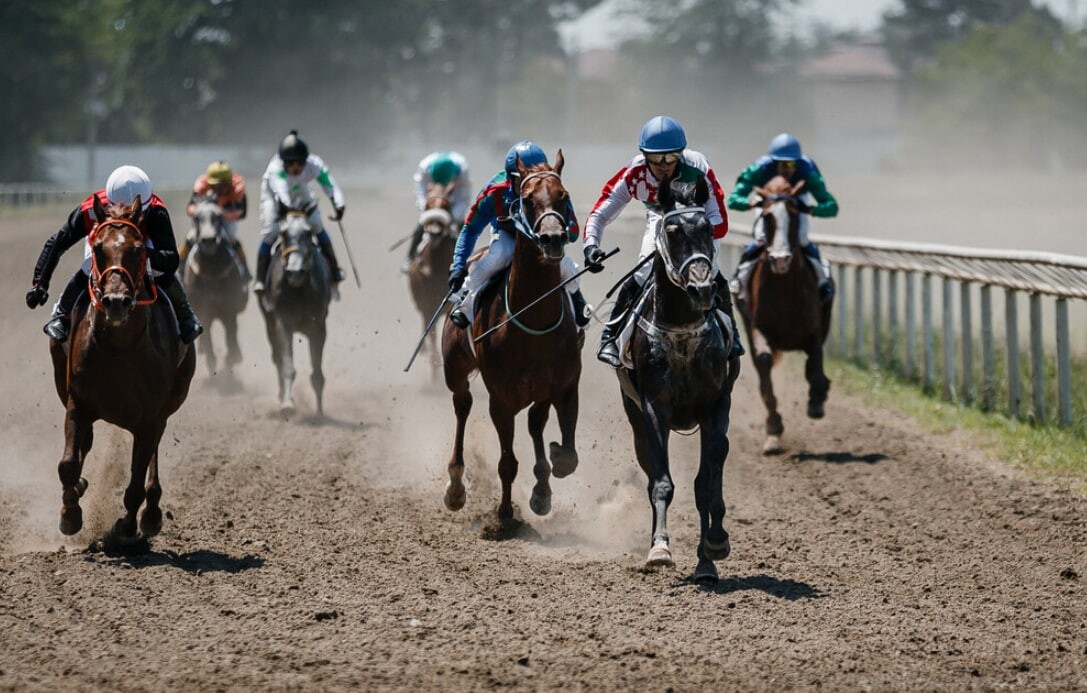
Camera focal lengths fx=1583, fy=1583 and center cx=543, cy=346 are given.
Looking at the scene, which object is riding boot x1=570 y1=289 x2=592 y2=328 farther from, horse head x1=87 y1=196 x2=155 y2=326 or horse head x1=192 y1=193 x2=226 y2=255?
horse head x1=192 y1=193 x2=226 y2=255

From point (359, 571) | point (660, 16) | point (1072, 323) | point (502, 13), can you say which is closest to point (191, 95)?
point (502, 13)

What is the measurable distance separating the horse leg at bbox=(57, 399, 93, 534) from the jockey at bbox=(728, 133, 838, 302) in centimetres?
595

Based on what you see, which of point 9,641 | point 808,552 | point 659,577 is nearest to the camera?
point 9,641

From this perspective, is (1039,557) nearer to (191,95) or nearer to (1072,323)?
(1072,323)

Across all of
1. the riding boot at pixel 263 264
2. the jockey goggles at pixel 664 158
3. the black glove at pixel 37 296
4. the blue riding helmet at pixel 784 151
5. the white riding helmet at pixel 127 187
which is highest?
the blue riding helmet at pixel 784 151

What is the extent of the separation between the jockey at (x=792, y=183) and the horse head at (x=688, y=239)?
4.99m

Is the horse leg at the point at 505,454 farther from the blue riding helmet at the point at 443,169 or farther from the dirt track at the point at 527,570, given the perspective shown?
the blue riding helmet at the point at 443,169

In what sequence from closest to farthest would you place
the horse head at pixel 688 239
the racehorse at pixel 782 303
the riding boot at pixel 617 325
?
the horse head at pixel 688 239, the riding boot at pixel 617 325, the racehorse at pixel 782 303

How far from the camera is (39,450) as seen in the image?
11.9 m

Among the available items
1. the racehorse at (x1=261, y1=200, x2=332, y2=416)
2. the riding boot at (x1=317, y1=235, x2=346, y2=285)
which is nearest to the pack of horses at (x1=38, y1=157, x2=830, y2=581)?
the racehorse at (x1=261, y1=200, x2=332, y2=416)

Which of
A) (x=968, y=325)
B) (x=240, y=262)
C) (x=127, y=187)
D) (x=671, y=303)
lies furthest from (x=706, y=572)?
(x=240, y=262)

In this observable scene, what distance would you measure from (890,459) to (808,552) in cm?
339

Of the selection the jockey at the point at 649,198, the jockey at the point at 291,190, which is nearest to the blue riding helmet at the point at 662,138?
the jockey at the point at 649,198

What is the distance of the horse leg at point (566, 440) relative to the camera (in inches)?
375
